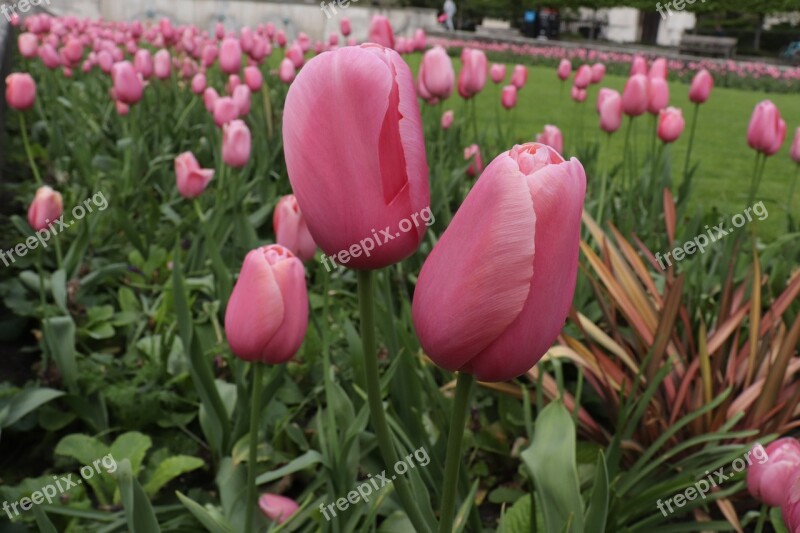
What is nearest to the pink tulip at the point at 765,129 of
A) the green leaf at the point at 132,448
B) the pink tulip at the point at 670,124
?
the pink tulip at the point at 670,124

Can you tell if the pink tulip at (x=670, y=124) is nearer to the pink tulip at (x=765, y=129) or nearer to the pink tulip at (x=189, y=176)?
the pink tulip at (x=765, y=129)

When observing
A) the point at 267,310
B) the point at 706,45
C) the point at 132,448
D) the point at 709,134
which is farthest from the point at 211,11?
the point at 267,310

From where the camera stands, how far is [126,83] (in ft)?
10.3

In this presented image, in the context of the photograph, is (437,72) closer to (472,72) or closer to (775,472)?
(472,72)

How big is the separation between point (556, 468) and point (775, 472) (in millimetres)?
306

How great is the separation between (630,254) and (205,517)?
1518mm

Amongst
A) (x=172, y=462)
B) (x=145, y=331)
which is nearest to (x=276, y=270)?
(x=172, y=462)

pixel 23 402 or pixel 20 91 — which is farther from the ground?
pixel 20 91

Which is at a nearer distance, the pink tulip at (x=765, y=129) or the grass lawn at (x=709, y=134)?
the pink tulip at (x=765, y=129)

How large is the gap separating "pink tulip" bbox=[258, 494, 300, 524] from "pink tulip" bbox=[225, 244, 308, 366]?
0.48 meters

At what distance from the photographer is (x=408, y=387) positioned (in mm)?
1607

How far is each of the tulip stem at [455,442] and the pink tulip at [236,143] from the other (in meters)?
1.83

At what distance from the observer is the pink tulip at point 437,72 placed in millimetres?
2602

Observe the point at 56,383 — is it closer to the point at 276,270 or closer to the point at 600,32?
the point at 276,270
